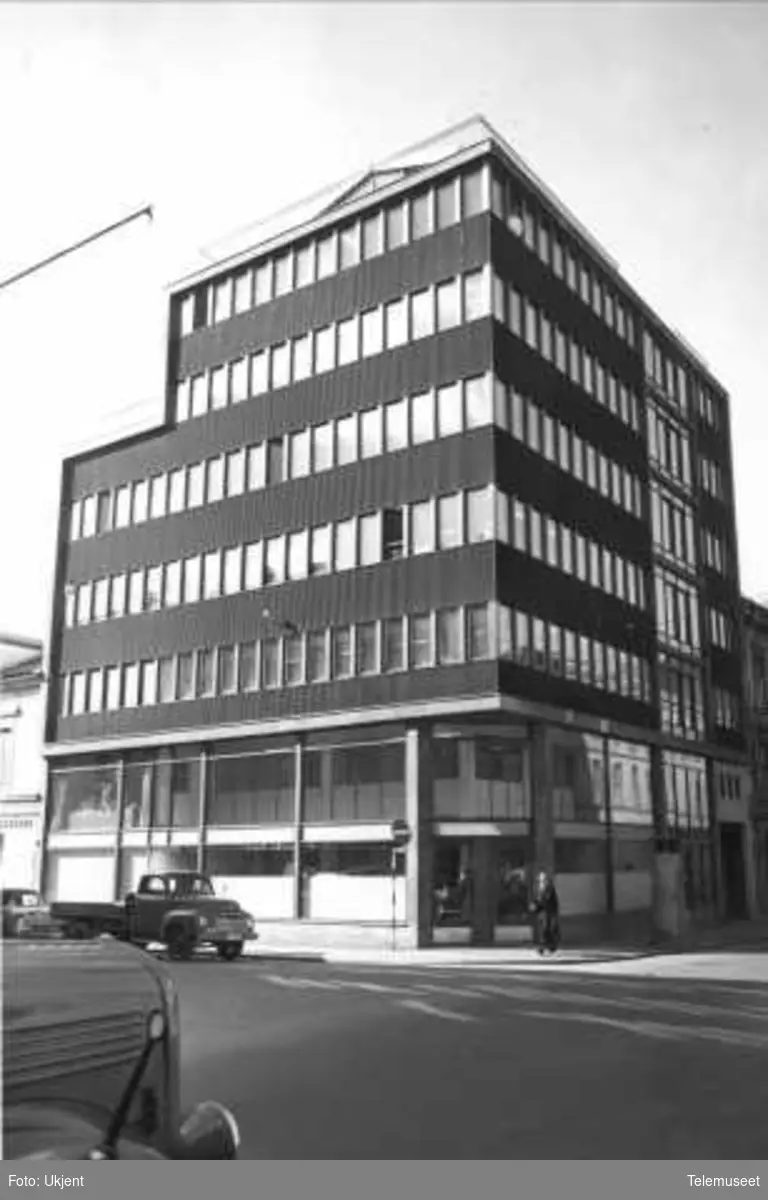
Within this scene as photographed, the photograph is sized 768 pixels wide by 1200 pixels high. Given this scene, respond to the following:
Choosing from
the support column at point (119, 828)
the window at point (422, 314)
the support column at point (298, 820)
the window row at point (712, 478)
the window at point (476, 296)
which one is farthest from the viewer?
the window row at point (712, 478)

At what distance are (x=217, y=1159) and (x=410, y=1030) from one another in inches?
441

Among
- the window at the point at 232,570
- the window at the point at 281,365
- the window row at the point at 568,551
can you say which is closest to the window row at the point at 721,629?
the window row at the point at 568,551

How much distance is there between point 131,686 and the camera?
41.0 metres

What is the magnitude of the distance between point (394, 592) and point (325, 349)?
923 centimetres

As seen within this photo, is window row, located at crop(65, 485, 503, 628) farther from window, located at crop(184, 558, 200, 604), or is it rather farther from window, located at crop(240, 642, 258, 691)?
window, located at crop(240, 642, 258, 691)

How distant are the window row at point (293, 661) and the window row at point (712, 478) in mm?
21459

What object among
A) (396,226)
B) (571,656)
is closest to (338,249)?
(396,226)

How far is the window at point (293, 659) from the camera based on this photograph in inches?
1430

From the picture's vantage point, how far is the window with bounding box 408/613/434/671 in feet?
110

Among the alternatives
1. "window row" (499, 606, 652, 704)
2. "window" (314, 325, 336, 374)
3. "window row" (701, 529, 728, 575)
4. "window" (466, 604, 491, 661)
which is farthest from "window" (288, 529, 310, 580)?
"window row" (701, 529, 728, 575)

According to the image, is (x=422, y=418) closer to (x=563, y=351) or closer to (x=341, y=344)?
(x=341, y=344)

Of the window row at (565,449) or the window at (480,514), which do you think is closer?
the window at (480,514)

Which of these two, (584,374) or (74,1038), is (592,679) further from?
(74,1038)

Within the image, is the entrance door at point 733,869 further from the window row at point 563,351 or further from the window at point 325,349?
the window at point 325,349
